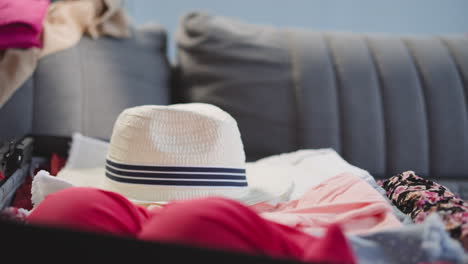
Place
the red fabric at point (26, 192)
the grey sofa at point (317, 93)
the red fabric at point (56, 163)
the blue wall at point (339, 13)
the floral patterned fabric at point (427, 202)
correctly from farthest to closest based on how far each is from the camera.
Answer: the blue wall at point (339, 13) → the grey sofa at point (317, 93) → the red fabric at point (56, 163) → the red fabric at point (26, 192) → the floral patterned fabric at point (427, 202)

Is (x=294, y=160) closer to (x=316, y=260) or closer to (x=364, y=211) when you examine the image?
(x=364, y=211)

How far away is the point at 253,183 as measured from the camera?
92 centimetres

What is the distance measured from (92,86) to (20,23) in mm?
226

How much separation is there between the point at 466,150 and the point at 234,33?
0.72 meters

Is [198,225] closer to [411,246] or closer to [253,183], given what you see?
[411,246]

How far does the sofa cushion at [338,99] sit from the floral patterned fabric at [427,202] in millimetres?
426

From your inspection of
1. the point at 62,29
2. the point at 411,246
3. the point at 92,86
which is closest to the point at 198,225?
the point at 411,246

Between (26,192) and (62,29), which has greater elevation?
(62,29)

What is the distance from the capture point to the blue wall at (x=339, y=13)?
172 centimetres

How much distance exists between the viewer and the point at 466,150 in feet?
4.19

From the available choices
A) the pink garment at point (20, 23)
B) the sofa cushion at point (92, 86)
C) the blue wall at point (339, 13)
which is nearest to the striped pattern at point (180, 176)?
the sofa cushion at point (92, 86)

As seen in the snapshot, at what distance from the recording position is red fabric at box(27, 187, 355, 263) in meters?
0.48

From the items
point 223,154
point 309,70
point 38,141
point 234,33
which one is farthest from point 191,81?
point 223,154

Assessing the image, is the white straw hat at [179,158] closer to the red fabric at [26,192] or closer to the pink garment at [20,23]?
the red fabric at [26,192]
